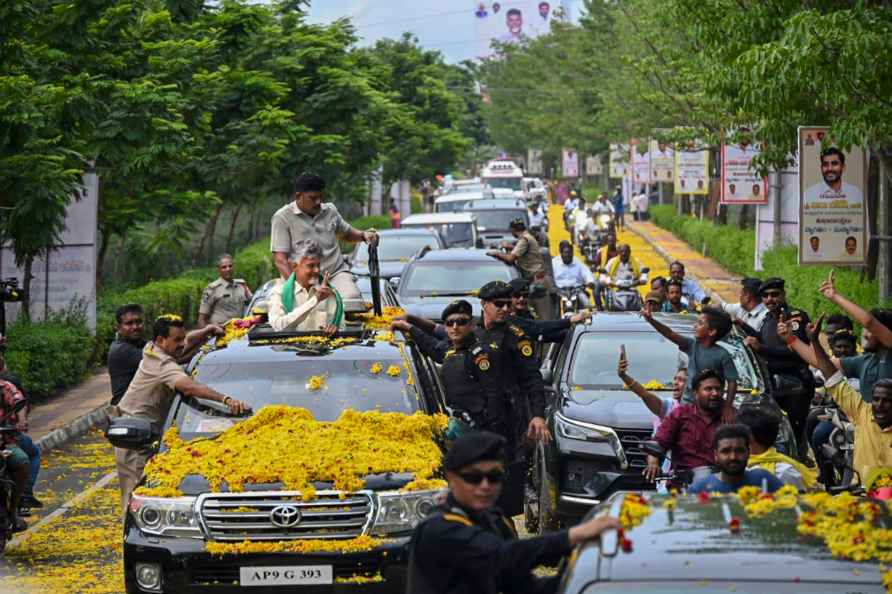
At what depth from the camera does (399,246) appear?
94.5 ft

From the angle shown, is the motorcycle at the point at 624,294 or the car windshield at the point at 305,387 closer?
the car windshield at the point at 305,387

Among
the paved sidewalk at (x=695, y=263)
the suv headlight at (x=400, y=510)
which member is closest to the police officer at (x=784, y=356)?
the suv headlight at (x=400, y=510)

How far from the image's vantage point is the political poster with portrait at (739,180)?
117 ft

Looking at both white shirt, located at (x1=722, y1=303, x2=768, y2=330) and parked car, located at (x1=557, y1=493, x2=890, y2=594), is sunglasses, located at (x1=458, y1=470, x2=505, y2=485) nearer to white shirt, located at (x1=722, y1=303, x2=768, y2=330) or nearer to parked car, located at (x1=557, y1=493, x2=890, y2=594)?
parked car, located at (x1=557, y1=493, x2=890, y2=594)

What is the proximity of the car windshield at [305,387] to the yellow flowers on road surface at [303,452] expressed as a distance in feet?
0.62

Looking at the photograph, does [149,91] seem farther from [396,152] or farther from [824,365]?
[396,152]

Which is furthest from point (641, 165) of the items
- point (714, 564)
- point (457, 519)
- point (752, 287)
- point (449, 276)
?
point (714, 564)

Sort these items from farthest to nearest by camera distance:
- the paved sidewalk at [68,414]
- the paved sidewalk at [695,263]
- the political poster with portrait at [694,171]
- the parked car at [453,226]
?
the political poster with portrait at [694,171] → the paved sidewalk at [695,263] → the parked car at [453,226] → the paved sidewalk at [68,414]

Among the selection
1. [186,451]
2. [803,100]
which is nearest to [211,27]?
[803,100]

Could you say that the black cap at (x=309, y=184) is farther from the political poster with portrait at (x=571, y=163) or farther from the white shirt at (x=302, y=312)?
the political poster with portrait at (x=571, y=163)

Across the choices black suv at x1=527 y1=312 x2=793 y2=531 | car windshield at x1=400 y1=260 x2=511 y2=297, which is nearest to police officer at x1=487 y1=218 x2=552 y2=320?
car windshield at x1=400 y1=260 x2=511 y2=297

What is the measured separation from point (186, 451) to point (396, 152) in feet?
172

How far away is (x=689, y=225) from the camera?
177ft

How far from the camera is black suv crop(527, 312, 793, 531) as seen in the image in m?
12.1
